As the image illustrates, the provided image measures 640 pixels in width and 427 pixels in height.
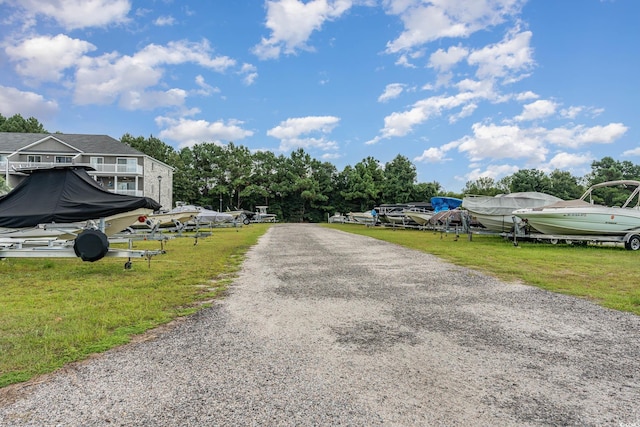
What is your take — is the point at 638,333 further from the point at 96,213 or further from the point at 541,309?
the point at 96,213

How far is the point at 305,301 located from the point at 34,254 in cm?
628

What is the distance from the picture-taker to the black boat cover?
→ 8.38 metres

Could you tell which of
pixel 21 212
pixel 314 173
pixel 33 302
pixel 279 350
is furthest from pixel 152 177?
pixel 279 350

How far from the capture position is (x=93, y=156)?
147ft

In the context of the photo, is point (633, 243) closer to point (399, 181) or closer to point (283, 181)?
point (399, 181)

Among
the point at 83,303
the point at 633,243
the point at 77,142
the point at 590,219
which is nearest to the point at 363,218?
the point at 590,219

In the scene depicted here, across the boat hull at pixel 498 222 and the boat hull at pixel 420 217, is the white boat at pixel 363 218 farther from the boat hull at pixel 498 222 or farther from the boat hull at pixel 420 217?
the boat hull at pixel 498 222

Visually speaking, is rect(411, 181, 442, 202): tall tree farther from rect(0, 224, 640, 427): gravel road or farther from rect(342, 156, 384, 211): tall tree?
rect(0, 224, 640, 427): gravel road

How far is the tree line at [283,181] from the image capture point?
6431 cm

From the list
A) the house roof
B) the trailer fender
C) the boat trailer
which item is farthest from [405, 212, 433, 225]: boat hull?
the house roof

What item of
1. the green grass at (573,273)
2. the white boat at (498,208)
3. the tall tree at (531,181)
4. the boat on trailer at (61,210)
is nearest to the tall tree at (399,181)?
the tall tree at (531,181)

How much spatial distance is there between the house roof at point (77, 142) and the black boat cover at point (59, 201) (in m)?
39.6

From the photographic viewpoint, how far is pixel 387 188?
64500 mm

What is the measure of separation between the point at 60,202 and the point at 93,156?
138 ft
